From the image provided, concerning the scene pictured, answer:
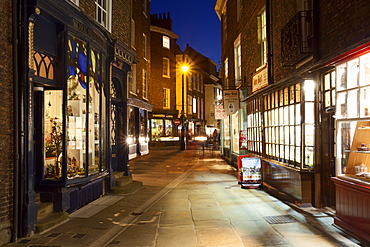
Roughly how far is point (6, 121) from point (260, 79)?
31.5 feet

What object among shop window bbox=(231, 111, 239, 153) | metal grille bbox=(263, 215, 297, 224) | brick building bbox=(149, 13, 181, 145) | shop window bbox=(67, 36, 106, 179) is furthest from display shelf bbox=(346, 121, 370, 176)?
brick building bbox=(149, 13, 181, 145)

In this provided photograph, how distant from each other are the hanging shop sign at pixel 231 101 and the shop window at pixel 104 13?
721 cm

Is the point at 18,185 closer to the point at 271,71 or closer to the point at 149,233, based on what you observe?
the point at 149,233

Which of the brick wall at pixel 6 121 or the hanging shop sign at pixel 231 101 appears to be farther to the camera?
the hanging shop sign at pixel 231 101

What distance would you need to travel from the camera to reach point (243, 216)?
304 inches

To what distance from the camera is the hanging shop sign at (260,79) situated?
12.5 metres

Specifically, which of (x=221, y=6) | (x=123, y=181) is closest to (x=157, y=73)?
(x=221, y=6)

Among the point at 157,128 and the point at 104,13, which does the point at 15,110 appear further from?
the point at 157,128

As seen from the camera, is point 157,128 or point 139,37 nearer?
point 139,37

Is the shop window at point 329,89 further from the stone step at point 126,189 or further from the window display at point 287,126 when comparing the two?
the stone step at point 126,189

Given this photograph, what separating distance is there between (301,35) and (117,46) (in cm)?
597

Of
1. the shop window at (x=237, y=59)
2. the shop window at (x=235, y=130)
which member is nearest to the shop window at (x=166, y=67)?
the shop window at (x=235, y=130)

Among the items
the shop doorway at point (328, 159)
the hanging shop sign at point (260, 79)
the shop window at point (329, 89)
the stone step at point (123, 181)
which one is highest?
the hanging shop sign at point (260, 79)

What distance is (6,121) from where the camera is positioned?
19.8 feet
